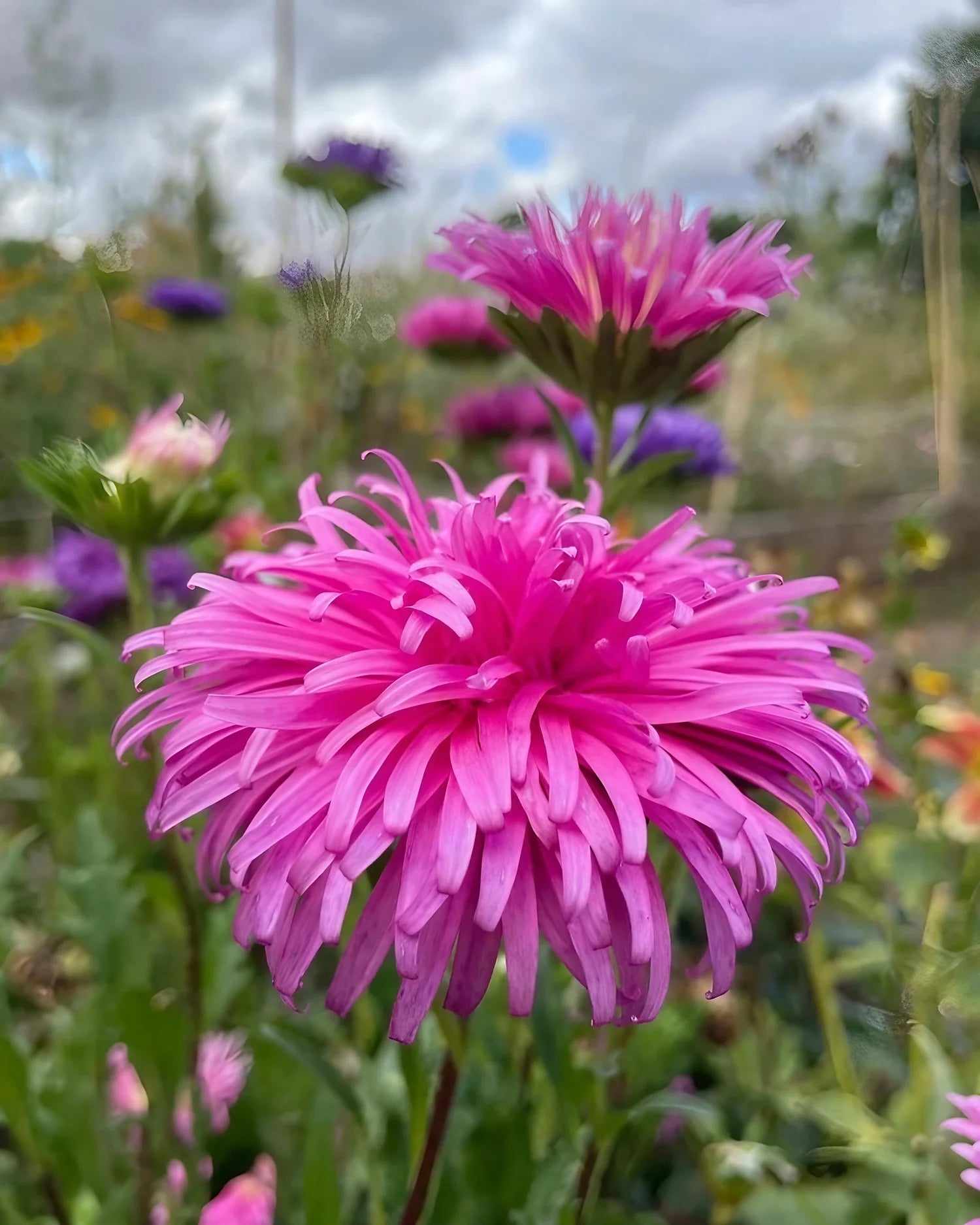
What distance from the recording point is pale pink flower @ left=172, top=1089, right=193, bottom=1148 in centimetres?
45

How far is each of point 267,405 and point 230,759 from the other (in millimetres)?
921

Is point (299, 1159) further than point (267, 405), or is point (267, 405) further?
point (267, 405)

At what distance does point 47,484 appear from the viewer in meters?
0.35

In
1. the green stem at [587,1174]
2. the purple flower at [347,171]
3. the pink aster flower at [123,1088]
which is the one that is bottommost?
the pink aster flower at [123,1088]

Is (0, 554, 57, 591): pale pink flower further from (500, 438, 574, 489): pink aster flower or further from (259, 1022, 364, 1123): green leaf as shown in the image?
(259, 1022, 364, 1123): green leaf

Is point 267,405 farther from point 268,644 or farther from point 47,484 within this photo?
point 268,644

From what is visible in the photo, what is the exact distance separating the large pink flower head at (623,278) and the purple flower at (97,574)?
487 millimetres

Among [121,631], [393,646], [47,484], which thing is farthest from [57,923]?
[393,646]

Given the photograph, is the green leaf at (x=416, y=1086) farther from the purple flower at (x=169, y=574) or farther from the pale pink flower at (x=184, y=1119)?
the purple flower at (x=169, y=574)

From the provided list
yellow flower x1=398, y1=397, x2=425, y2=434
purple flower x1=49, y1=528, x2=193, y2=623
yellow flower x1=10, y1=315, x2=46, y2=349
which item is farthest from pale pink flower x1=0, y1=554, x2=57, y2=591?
yellow flower x1=398, y1=397, x2=425, y2=434

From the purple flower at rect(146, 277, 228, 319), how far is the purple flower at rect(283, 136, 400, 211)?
1.95 ft

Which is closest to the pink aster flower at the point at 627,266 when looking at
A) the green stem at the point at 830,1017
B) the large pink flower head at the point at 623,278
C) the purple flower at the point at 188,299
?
the large pink flower head at the point at 623,278

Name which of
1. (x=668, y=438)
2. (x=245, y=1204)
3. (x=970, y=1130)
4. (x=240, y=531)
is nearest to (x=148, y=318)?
(x=240, y=531)

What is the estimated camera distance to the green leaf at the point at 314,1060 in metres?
0.32
